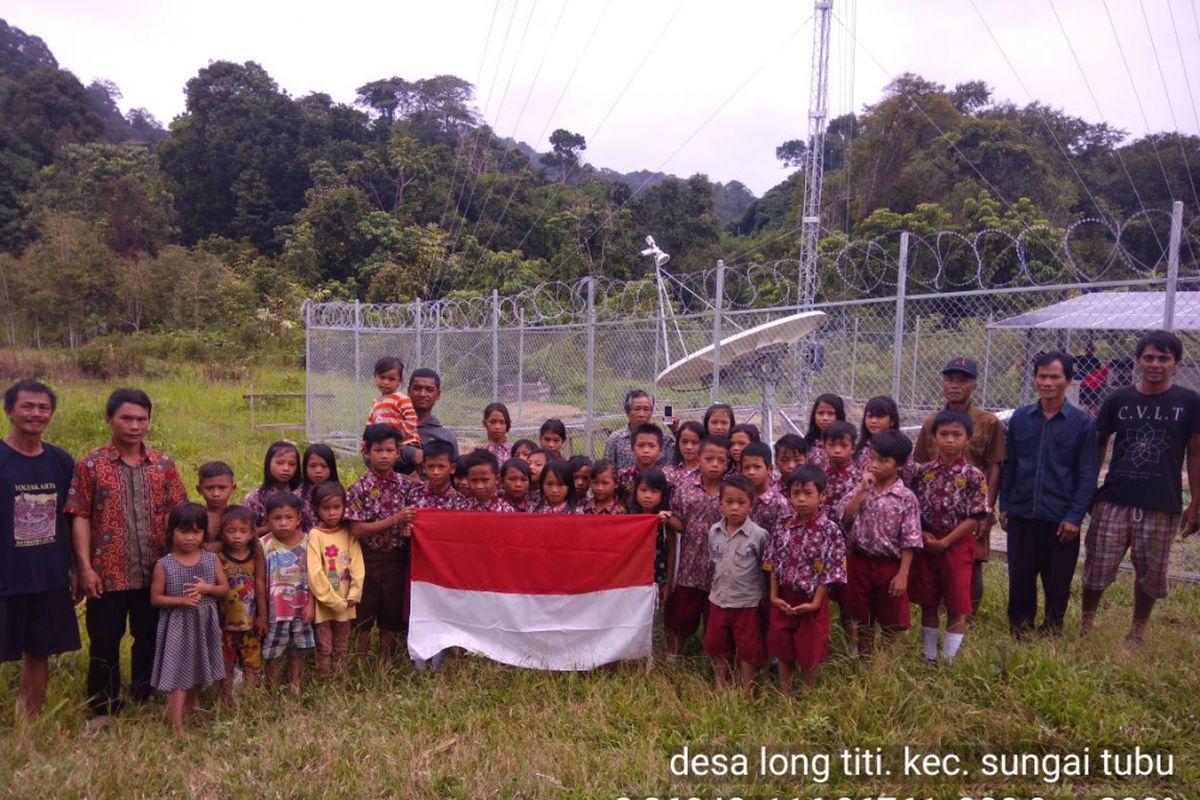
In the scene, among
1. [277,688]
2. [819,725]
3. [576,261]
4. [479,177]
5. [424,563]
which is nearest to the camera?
[819,725]

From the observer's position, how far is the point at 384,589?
15.1 feet

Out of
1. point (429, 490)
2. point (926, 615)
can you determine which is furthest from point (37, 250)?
point (926, 615)

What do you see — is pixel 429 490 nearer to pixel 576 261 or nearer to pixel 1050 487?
pixel 1050 487

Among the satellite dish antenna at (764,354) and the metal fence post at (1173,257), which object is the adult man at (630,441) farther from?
the metal fence post at (1173,257)

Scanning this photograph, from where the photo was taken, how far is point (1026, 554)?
457cm

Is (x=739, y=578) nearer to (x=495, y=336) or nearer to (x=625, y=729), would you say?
(x=625, y=729)

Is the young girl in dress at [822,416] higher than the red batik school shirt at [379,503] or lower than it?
higher

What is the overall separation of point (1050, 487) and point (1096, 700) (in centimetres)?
110

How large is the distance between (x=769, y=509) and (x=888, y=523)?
21.6 inches

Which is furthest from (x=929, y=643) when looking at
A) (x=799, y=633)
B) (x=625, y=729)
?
(x=625, y=729)

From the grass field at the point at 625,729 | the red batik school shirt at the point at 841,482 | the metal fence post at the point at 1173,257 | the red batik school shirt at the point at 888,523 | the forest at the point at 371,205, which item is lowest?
the grass field at the point at 625,729

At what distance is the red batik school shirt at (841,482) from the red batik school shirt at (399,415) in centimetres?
238

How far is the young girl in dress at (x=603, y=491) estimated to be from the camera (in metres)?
4.52

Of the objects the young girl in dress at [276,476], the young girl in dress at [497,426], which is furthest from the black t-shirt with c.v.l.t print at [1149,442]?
the young girl in dress at [276,476]
